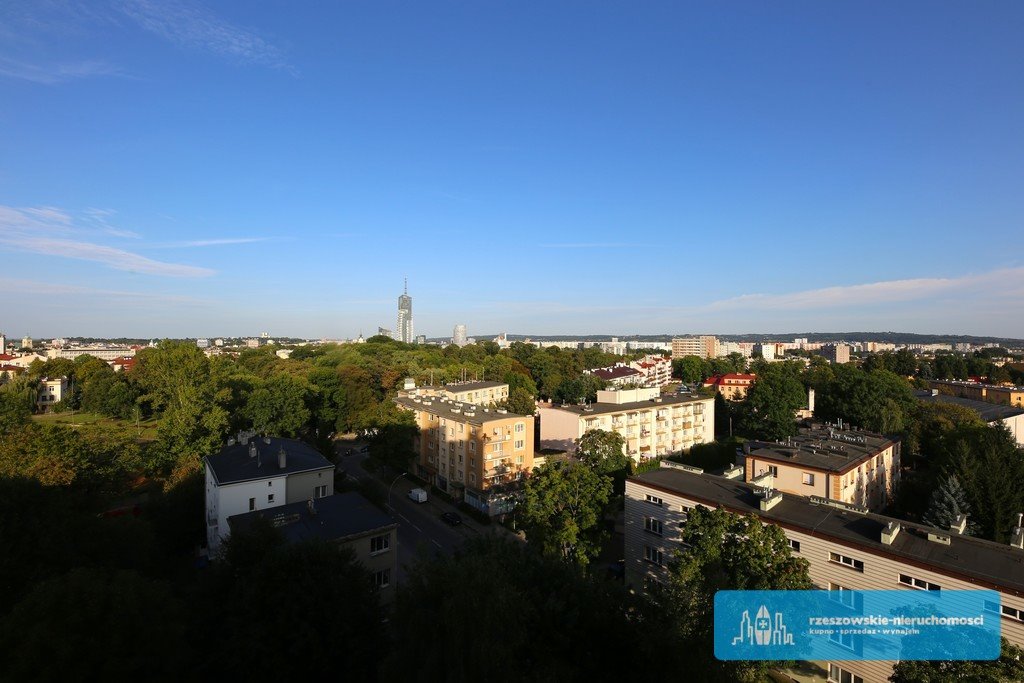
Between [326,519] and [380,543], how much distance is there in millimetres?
2116

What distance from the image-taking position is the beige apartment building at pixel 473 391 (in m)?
46.7

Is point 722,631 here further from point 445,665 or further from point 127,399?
point 127,399

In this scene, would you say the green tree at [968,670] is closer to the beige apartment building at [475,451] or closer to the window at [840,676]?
the window at [840,676]

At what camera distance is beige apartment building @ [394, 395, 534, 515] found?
30656 millimetres

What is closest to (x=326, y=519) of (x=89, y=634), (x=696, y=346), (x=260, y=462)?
(x=260, y=462)

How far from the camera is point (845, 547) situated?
48.1 ft

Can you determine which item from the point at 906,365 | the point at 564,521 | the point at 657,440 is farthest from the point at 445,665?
the point at 906,365

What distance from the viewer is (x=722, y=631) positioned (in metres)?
10.5

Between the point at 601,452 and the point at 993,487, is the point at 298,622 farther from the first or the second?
the point at 993,487

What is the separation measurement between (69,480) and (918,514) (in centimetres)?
3893

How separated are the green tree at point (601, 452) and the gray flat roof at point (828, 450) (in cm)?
665

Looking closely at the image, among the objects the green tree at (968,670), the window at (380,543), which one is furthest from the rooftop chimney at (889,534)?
the window at (380,543)

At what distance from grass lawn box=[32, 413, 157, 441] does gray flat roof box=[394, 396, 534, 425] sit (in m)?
28.4

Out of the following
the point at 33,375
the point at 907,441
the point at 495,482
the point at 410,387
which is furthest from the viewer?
the point at 33,375
